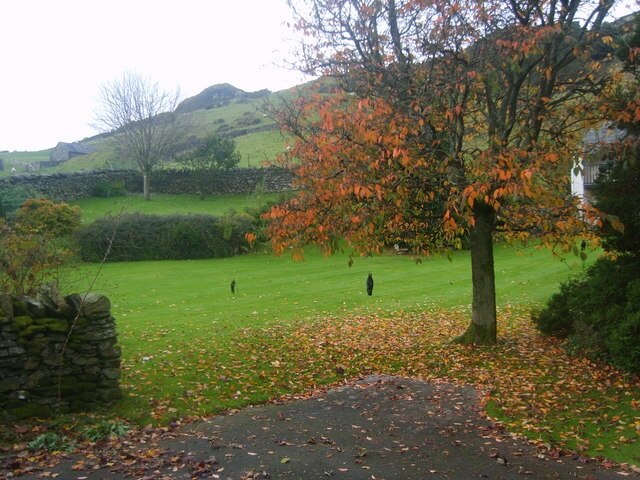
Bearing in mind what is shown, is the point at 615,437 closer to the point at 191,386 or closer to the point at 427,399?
the point at 427,399

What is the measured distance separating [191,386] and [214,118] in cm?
8527

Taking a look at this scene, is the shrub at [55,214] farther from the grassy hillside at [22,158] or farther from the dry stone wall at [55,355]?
the grassy hillside at [22,158]

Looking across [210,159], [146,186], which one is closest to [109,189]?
[146,186]

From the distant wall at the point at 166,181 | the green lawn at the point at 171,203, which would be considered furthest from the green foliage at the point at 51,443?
the distant wall at the point at 166,181

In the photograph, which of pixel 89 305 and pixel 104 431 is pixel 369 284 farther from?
pixel 104 431

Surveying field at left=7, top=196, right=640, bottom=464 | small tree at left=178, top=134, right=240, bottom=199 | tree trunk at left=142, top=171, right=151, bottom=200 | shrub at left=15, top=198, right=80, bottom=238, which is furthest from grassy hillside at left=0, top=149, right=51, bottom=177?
field at left=7, top=196, right=640, bottom=464

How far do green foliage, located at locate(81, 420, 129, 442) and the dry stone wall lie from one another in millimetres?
790

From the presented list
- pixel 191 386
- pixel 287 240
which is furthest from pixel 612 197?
pixel 191 386

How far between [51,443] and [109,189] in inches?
1970

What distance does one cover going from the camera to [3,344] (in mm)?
8180

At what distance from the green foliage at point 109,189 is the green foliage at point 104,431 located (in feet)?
161

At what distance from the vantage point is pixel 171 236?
1494 inches

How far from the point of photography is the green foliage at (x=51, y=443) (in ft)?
24.1

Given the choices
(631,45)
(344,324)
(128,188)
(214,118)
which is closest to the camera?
(631,45)
